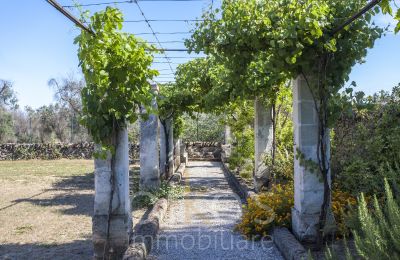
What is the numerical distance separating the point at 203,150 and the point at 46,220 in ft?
65.6

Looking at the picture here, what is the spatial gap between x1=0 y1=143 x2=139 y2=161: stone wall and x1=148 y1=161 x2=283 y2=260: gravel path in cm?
2050

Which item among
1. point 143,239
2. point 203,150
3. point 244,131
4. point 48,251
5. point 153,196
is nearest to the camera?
point 143,239

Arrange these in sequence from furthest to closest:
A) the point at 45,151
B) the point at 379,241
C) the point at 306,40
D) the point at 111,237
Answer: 1. the point at 45,151
2. the point at 111,237
3. the point at 306,40
4. the point at 379,241

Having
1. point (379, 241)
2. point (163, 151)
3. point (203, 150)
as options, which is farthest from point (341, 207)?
point (203, 150)

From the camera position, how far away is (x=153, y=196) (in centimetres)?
943

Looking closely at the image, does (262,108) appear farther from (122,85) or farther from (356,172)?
(122,85)

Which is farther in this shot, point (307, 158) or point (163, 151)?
point (163, 151)

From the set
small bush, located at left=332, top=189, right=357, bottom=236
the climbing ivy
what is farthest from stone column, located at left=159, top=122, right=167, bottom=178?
the climbing ivy

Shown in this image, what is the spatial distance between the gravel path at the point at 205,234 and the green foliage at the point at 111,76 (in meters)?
1.85

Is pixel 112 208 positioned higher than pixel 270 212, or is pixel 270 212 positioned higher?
pixel 112 208

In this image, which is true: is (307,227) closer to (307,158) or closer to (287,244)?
(287,244)

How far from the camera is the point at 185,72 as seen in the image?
13.5 metres

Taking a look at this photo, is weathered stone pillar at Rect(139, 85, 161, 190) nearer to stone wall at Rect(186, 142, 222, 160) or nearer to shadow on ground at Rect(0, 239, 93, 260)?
shadow on ground at Rect(0, 239, 93, 260)

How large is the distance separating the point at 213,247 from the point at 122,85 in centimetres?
258
